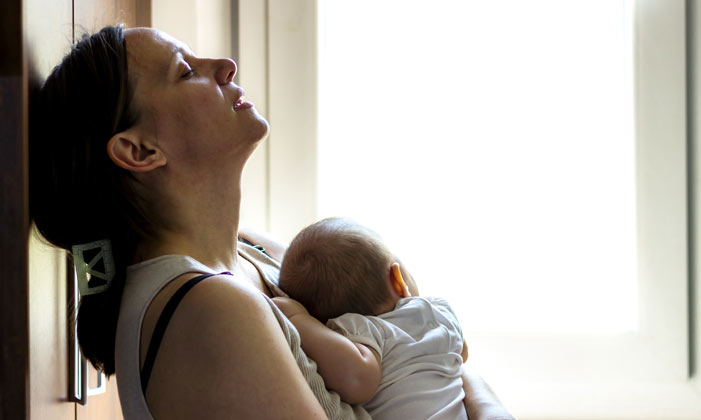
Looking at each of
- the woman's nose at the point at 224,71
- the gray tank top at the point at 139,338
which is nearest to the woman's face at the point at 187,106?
the woman's nose at the point at 224,71

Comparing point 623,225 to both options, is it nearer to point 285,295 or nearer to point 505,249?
point 505,249

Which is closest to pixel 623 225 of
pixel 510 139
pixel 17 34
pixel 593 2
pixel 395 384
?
pixel 510 139

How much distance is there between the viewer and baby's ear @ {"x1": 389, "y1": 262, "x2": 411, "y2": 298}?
1.13 meters

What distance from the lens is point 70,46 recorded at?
1016mm

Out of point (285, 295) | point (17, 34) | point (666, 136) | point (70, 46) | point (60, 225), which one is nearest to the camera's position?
point (17, 34)

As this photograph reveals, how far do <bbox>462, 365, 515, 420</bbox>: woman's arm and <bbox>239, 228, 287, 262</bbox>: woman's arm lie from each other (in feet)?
1.60

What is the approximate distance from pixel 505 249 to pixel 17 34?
143 cm

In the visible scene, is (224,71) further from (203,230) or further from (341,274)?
(341,274)

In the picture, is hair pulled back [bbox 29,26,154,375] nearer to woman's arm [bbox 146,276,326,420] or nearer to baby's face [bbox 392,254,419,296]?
woman's arm [bbox 146,276,326,420]

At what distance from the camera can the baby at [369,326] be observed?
3.16ft

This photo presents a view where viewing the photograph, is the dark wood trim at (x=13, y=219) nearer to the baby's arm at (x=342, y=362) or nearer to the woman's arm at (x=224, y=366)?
the woman's arm at (x=224, y=366)

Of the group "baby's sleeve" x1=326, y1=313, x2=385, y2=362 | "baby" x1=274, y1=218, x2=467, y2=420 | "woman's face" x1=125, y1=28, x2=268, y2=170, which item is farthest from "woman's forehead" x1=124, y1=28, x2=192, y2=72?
"baby's sleeve" x1=326, y1=313, x2=385, y2=362

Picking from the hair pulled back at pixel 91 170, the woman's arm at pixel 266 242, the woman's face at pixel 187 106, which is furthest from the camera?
the woman's arm at pixel 266 242

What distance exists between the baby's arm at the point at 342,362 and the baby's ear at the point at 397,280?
0.58 feet
